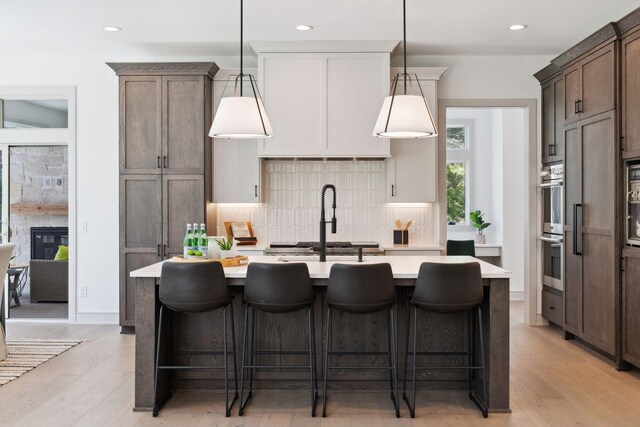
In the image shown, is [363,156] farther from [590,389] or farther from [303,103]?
[590,389]

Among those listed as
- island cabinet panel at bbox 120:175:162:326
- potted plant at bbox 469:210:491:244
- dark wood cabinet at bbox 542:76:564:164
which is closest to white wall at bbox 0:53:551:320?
island cabinet panel at bbox 120:175:162:326

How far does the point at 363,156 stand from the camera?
5.69m

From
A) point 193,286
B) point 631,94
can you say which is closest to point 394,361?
point 193,286

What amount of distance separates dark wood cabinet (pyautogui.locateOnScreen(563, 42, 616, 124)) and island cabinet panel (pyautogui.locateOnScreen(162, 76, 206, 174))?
3.43 meters

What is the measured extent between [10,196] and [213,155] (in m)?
2.53

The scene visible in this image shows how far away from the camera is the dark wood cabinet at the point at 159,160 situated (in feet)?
18.5

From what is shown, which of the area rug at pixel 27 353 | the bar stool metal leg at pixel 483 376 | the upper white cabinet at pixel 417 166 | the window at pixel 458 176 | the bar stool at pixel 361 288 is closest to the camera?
the bar stool at pixel 361 288

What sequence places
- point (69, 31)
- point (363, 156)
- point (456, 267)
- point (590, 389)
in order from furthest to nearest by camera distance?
point (363, 156) → point (69, 31) → point (590, 389) → point (456, 267)

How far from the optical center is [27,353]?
16.1 feet

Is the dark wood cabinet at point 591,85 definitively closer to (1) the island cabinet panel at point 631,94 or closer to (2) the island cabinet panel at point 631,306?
(1) the island cabinet panel at point 631,94

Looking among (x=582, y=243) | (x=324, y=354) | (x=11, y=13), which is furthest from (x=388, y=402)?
(x=11, y=13)

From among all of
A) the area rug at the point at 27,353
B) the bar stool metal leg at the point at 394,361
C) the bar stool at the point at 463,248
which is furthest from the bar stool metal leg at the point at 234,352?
the bar stool at the point at 463,248

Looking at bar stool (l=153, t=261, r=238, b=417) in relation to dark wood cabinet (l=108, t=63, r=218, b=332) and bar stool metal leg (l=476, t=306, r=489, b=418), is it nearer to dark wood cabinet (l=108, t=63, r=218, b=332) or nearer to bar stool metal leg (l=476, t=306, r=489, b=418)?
bar stool metal leg (l=476, t=306, r=489, b=418)

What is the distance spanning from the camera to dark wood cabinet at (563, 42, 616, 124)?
4543mm
